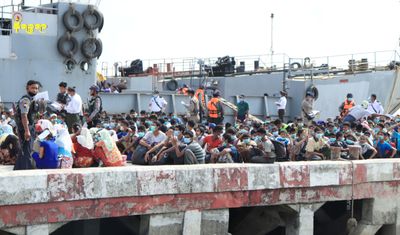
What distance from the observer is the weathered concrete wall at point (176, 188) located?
941cm

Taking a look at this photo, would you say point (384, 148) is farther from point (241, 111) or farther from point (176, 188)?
point (241, 111)

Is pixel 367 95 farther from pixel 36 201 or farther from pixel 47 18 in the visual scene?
pixel 36 201

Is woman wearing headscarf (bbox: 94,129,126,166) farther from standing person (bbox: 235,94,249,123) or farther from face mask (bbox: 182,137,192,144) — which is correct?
standing person (bbox: 235,94,249,123)

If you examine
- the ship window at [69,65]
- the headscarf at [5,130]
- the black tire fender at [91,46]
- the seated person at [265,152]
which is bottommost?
the seated person at [265,152]

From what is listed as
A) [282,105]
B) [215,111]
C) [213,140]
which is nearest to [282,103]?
[282,105]

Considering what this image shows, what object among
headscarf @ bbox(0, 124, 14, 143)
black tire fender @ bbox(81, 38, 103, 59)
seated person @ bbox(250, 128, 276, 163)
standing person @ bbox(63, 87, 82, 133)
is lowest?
seated person @ bbox(250, 128, 276, 163)

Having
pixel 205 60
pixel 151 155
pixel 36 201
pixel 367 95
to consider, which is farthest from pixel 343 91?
pixel 36 201

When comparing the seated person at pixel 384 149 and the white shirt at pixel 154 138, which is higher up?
the white shirt at pixel 154 138

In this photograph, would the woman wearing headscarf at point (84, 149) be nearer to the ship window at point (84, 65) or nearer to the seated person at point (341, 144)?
the seated person at point (341, 144)

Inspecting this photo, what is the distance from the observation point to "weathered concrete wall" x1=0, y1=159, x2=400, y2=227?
941 cm

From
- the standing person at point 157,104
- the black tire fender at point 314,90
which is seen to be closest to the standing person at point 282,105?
the black tire fender at point 314,90

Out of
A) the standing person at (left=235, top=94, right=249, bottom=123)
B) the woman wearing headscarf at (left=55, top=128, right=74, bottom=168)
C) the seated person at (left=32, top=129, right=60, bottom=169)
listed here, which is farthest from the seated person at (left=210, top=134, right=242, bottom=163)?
the standing person at (left=235, top=94, right=249, bottom=123)

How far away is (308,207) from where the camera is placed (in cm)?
1230

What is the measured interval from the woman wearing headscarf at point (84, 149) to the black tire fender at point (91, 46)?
36.2ft
